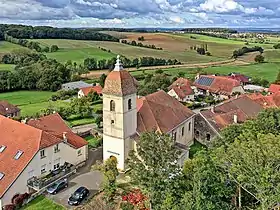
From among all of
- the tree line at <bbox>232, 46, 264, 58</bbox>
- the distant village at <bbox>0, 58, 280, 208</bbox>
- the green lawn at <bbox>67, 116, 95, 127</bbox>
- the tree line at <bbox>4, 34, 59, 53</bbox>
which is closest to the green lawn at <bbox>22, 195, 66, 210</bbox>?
the distant village at <bbox>0, 58, 280, 208</bbox>

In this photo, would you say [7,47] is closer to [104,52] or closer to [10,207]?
[104,52]

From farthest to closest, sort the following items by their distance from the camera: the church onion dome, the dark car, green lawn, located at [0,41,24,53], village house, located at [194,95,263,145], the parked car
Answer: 1. green lawn, located at [0,41,24,53]
2. village house, located at [194,95,263,145]
3. the church onion dome
4. the parked car
5. the dark car

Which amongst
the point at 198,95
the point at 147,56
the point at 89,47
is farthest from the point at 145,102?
the point at 89,47

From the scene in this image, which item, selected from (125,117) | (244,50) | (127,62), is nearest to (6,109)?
(125,117)

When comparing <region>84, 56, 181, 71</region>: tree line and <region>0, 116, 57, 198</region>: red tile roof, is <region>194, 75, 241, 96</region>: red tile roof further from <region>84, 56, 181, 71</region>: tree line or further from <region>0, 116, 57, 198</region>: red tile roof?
<region>0, 116, 57, 198</region>: red tile roof

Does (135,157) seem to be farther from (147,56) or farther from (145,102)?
(147,56)

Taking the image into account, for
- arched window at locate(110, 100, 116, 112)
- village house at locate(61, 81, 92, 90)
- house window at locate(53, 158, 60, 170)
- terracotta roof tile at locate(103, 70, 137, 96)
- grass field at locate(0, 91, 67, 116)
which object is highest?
terracotta roof tile at locate(103, 70, 137, 96)
